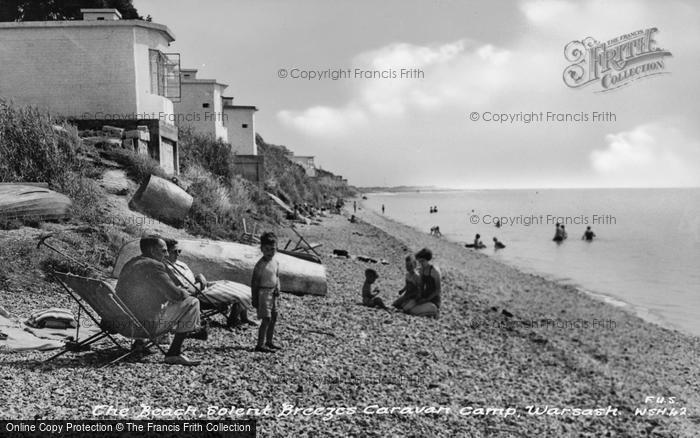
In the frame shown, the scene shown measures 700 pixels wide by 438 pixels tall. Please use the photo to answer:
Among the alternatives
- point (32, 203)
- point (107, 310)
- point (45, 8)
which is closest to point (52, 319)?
point (107, 310)

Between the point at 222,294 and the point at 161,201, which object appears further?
the point at 161,201

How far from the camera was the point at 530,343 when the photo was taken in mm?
10258

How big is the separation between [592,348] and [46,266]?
9417mm

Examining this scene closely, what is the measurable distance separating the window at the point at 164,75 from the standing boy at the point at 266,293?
50.6 ft

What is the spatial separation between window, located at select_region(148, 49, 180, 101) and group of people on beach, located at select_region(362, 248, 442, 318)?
13583 millimetres

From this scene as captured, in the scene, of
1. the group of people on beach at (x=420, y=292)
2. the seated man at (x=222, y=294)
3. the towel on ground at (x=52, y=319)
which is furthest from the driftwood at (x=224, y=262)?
the towel on ground at (x=52, y=319)

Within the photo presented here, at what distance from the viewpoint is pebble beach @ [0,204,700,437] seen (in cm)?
523

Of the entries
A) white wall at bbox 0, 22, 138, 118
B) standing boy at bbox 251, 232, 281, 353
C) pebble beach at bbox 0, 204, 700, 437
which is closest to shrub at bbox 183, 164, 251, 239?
white wall at bbox 0, 22, 138, 118

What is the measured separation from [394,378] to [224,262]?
14.4 ft

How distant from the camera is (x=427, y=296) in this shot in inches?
418

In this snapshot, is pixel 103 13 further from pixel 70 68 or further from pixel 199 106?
pixel 199 106

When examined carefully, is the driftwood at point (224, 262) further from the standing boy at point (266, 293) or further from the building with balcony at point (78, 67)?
the building with balcony at point (78, 67)

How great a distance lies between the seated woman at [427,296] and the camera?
34.5 ft

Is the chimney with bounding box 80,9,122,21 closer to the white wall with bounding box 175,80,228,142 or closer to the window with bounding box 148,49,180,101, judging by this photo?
the window with bounding box 148,49,180,101
